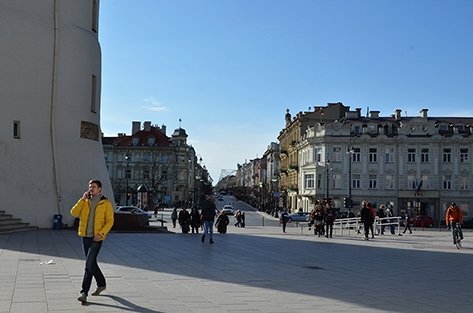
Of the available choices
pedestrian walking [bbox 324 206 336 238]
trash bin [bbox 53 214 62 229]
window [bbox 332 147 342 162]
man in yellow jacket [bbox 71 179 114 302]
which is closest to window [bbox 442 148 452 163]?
window [bbox 332 147 342 162]

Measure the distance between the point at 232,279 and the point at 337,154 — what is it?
67680 mm

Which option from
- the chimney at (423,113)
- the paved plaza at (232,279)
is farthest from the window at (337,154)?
the paved plaza at (232,279)

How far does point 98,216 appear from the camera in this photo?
10070 millimetres

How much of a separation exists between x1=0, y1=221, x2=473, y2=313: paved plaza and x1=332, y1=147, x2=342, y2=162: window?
2276 inches

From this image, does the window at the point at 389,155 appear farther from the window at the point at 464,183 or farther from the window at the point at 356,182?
the window at the point at 464,183

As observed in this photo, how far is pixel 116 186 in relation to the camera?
110m

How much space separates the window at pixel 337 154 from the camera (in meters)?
79.3

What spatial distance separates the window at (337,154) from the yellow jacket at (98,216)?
232 feet

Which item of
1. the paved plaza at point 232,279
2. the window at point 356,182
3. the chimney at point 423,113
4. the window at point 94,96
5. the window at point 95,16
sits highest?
the chimney at point 423,113

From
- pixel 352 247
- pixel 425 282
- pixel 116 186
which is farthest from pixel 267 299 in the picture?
pixel 116 186

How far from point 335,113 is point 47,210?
219 ft

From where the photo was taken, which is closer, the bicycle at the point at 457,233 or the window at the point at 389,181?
the bicycle at the point at 457,233

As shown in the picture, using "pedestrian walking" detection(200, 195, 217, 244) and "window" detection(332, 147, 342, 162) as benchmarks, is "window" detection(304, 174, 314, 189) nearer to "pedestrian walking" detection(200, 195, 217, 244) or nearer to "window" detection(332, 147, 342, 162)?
"window" detection(332, 147, 342, 162)

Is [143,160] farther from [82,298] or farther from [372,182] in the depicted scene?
[82,298]
